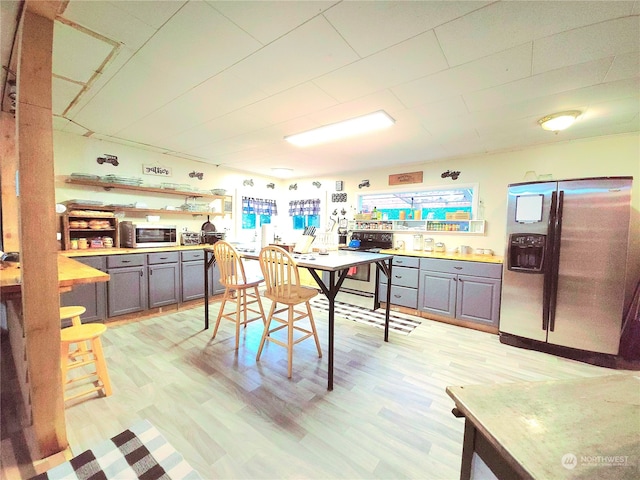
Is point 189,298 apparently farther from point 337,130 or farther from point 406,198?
point 406,198

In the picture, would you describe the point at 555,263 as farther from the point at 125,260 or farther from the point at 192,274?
the point at 125,260

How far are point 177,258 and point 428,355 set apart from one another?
11.7ft

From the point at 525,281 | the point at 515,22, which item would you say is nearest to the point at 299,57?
the point at 515,22

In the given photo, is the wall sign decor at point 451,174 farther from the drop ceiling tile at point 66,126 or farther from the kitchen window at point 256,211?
the drop ceiling tile at point 66,126

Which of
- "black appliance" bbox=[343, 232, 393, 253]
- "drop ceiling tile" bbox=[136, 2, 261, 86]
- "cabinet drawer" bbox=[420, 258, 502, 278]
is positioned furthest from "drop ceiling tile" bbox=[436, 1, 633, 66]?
"black appliance" bbox=[343, 232, 393, 253]

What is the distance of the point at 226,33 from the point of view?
1492 millimetres

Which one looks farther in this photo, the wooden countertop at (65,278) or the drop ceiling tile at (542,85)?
the drop ceiling tile at (542,85)

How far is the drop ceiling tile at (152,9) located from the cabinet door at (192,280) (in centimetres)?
315

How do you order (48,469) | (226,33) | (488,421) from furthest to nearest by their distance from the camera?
(226,33) → (48,469) → (488,421)

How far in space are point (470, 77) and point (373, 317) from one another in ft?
9.86

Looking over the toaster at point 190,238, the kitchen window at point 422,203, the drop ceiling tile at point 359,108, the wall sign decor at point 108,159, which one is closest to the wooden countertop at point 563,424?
the drop ceiling tile at point 359,108

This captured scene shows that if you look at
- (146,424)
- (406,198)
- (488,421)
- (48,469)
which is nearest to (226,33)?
(488,421)

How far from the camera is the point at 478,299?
3.36 metres

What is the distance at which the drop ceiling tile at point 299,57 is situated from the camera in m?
1.47
